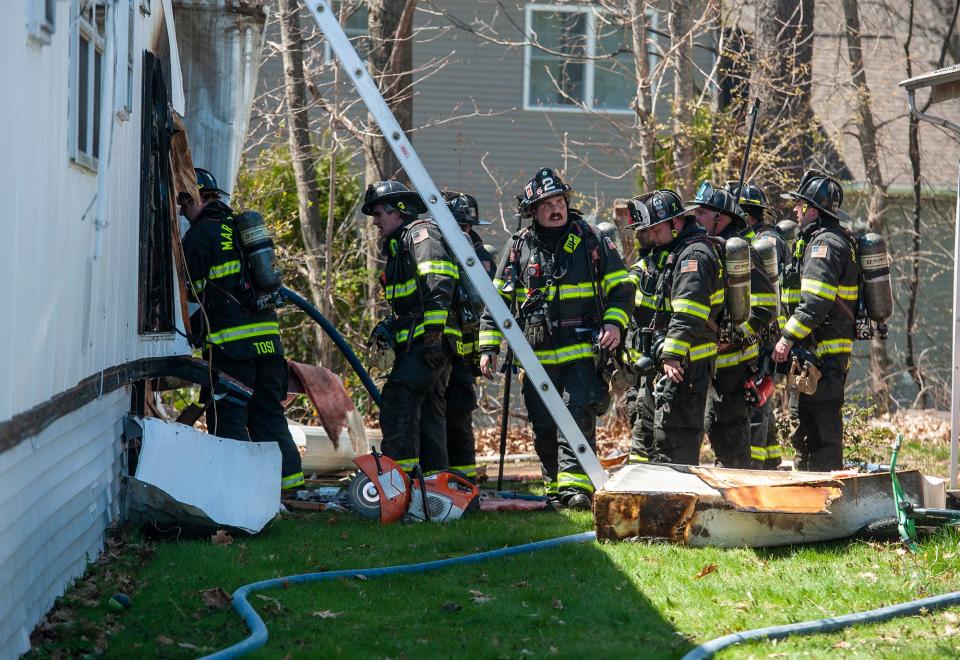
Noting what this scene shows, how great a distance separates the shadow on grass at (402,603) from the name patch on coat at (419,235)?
2126 millimetres

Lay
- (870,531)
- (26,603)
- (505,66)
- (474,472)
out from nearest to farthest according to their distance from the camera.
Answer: (26,603), (870,531), (474,472), (505,66)

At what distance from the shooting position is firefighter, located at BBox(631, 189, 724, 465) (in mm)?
8195

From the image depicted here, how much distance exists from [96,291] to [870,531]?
173 inches

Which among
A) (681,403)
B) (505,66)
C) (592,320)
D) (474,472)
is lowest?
(474,472)

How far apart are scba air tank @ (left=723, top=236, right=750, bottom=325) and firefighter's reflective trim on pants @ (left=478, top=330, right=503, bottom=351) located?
5.48 ft

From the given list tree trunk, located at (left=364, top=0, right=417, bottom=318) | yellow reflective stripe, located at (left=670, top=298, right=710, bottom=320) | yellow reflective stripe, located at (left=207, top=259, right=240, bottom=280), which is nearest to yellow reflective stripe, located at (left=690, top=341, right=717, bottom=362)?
yellow reflective stripe, located at (left=670, top=298, right=710, bottom=320)

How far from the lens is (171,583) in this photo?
231 inches

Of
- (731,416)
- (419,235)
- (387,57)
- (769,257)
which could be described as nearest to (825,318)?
(769,257)

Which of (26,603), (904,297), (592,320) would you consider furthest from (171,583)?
(904,297)

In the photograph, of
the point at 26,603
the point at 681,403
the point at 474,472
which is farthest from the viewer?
the point at 474,472

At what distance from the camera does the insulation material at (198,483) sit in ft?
22.1

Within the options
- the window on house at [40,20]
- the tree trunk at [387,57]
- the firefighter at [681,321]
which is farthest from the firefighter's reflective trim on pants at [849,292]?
the window on house at [40,20]

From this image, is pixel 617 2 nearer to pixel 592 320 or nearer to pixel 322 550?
pixel 592 320

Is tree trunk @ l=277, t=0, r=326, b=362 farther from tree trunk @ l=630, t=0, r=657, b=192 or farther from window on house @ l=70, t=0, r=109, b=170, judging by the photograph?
window on house @ l=70, t=0, r=109, b=170
